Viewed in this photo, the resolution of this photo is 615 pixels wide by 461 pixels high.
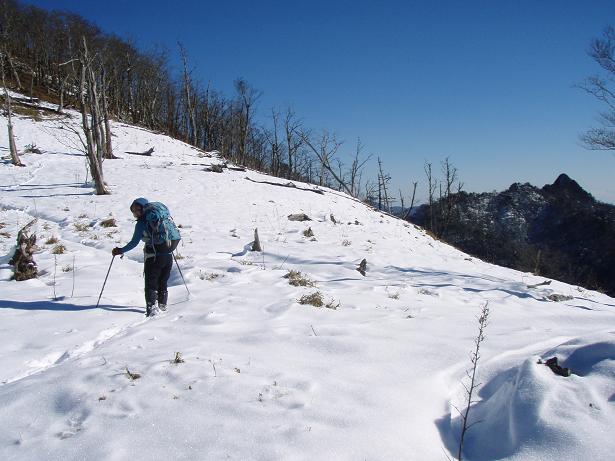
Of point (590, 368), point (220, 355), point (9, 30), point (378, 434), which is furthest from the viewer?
point (9, 30)

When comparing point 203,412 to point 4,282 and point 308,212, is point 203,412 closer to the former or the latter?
point 4,282

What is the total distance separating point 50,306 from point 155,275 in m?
1.57

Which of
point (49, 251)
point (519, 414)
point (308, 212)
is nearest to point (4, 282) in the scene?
point (49, 251)

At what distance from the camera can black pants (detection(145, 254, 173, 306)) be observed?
5.59 metres

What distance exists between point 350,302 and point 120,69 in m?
56.2

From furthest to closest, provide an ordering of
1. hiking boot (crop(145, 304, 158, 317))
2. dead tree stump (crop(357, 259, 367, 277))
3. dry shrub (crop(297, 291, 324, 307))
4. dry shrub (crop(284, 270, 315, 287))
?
dead tree stump (crop(357, 259, 367, 277)), dry shrub (crop(284, 270, 315, 287)), dry shrub (crop(297, 291, 324, 307)), hiking boot (crop(145, 304, 158, 317))

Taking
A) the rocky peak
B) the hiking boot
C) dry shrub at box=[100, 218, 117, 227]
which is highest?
the rocky peak

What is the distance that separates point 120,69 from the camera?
168 feet

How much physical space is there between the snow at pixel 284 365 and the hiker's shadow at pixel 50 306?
0.04 meters

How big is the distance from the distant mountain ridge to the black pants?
34.4 metres

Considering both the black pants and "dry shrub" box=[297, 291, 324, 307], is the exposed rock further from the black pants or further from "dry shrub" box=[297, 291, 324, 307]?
the black pants

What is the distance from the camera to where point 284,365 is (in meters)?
3.72

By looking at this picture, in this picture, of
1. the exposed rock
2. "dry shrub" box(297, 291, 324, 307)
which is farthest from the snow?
the exposed rock

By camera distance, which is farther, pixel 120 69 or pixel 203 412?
A: pixel 120 69
